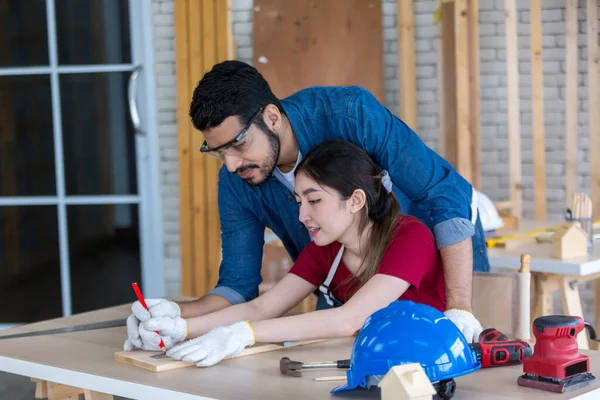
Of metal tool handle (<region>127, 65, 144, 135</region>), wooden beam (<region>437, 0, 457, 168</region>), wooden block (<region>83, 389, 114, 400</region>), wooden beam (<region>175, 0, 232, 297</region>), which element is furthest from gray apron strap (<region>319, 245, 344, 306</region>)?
metal tool handle (<region>127, 65, 144, 135</region>)

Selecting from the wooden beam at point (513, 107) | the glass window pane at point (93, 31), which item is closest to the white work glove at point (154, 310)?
the wooden beam at point (513, 107)

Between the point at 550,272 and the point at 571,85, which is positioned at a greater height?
the point at 571,85

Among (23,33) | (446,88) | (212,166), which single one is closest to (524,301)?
(446,88)

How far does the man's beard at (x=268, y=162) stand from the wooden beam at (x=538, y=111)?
261cm

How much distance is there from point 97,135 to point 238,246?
3.02m

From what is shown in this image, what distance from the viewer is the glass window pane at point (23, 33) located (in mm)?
5074

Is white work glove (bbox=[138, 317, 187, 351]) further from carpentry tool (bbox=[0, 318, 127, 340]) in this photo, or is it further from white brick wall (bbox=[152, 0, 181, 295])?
white brick wall (bbox=[152, 0, 181, 295])

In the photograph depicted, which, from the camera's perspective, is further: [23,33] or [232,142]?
[23,33]

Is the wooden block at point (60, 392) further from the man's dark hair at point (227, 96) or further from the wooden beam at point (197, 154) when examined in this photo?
the wooden beam at point (197, 154)

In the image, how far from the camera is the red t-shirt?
78.0 inches

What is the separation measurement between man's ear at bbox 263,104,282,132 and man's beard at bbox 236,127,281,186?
0.06ft

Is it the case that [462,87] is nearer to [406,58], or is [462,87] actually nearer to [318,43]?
[406,58]

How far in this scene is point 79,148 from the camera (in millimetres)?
5148

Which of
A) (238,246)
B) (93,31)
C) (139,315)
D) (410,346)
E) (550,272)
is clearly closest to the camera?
(410,346)
